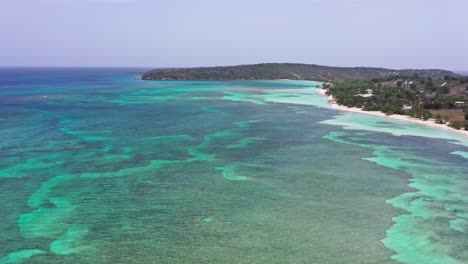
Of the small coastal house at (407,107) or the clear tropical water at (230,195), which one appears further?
the small coastal house at (407,107)

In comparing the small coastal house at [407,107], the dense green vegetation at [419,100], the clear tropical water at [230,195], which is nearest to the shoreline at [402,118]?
the dense green vegetation at [419,100]

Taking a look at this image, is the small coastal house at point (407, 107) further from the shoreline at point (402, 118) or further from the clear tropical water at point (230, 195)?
the clear tropical water at point (230, 195)

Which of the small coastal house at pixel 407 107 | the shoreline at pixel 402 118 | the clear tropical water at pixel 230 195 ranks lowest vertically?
the clear tropical water at pixel 230 195

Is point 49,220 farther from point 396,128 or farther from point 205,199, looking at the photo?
point 396,128

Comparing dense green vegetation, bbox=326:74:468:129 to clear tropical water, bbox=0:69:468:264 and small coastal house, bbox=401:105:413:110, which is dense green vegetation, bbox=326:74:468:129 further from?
clear tropical water, bbox=0:69:468:264

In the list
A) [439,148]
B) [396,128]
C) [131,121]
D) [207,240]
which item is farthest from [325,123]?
[207,240]

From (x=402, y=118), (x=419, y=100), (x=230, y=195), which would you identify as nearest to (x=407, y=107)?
(x=402, y=118)

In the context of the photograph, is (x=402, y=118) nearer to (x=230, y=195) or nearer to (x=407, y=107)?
(x=407, y=107)

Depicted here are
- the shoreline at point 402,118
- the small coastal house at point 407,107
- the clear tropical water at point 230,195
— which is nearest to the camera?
the clear tropical water at point 230,195

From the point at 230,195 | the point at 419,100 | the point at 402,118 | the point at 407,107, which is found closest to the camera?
the point at 230,195
